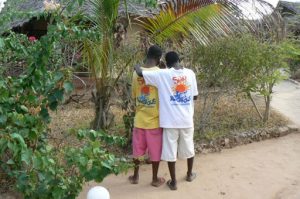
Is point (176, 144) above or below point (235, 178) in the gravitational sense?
above

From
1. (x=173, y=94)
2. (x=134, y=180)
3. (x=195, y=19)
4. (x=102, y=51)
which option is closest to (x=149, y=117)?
(x=173, y=94)

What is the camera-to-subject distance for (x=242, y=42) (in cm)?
673

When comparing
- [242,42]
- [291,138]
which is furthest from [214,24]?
[291,138]

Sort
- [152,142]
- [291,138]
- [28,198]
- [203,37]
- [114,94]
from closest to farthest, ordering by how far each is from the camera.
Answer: [28,198]
[152,142]
[203,37]
[114,94]
[291,138]

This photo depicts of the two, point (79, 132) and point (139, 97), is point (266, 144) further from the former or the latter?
point (79, 132)

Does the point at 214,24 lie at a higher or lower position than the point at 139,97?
higher

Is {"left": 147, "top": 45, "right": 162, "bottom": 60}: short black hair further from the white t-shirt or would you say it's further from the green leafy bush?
the green leafy bush

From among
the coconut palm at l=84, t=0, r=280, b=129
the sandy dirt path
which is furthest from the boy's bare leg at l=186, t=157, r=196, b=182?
the coconut palm at l=84, t=0, r=280, b=129

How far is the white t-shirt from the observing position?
4.66 metres

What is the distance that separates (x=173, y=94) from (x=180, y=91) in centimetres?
9

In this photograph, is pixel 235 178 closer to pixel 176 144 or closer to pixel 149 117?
pixel 176 144

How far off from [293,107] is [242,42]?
162 inches

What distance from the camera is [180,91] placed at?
4.72 m

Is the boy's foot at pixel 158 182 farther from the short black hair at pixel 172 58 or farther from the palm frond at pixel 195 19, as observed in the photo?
the palm frond at pixel 195 19
